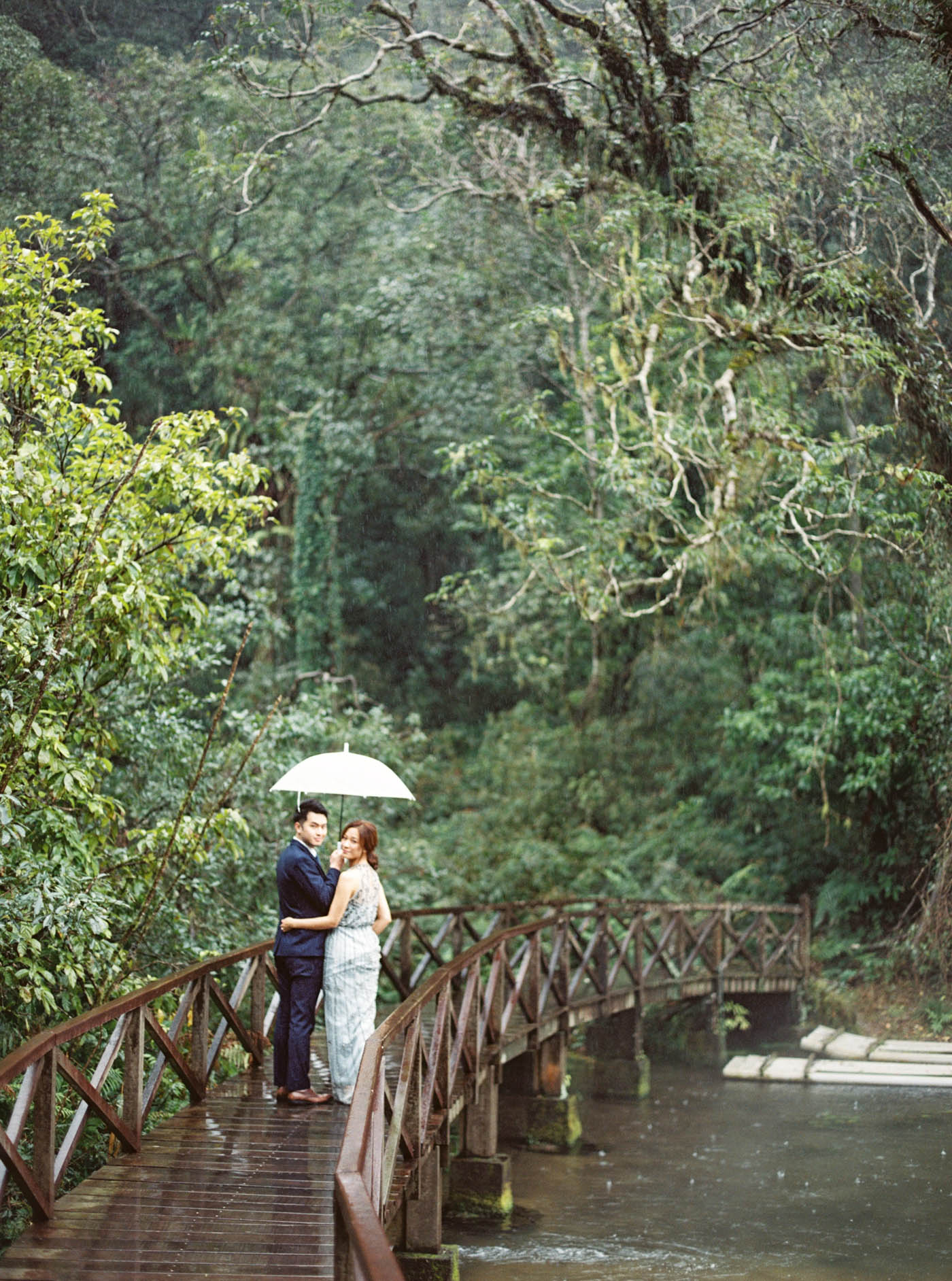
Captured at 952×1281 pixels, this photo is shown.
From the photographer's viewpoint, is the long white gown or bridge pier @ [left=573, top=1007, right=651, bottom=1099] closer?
the long white gown

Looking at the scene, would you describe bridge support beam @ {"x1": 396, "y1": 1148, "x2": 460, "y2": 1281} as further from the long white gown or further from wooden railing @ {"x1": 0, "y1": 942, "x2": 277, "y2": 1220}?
wooden railing @ {"x1": 0, "y1": 942, "x2": 277, "y2": 1220}

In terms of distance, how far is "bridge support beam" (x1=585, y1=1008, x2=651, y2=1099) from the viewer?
14.1 meters

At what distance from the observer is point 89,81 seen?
17.4 meters

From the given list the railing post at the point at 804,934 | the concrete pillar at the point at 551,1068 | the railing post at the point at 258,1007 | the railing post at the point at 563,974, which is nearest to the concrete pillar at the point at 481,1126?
the railing post at the point at 258,1007

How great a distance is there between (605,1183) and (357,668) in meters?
13.7

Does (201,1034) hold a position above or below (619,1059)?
above

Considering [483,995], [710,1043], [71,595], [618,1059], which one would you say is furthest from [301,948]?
[710,1043]

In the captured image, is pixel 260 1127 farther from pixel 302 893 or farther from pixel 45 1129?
pixel 45 1129

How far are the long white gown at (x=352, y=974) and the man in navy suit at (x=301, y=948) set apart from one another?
0.10 meters

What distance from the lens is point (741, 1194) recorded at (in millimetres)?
9883

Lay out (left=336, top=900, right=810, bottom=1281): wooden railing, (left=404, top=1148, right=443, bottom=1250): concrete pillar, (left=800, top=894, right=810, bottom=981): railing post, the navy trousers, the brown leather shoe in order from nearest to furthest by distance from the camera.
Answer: (left=336, top=900, right=810, bottom=1281): wooden railing
the navy trousers
the brown leather shoe
(left=404, top=1148, right=443, bottom=1250): concrete pillar
(left=800, top=894, right=810, bottom=981): railing post

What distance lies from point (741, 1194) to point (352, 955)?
16.7 ft

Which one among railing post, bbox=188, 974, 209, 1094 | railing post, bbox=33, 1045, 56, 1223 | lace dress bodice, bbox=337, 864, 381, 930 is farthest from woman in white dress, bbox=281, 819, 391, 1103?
railing post, bbox=33, 1045, 56, 1223

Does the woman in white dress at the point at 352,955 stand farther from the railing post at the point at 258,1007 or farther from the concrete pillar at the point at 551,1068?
Answer: the concrete pillar at the point at 551,1068
